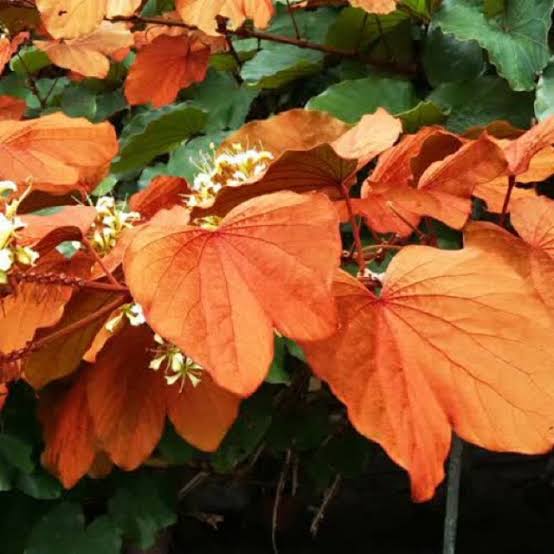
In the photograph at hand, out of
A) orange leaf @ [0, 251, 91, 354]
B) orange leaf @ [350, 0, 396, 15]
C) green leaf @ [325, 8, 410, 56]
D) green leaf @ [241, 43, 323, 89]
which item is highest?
orange leaf @ [350, 0, 396, 15]

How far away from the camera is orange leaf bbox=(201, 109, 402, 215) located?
0.55 meters

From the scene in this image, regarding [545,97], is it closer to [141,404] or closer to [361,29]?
[361,29]

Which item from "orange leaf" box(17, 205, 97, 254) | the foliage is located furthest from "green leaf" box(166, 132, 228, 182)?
"orange leaf" box(17, 205, 97, 254)

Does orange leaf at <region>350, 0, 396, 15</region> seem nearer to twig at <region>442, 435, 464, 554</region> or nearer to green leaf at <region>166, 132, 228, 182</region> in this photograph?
green leaf at <region>166, 132, 228, 182</region>

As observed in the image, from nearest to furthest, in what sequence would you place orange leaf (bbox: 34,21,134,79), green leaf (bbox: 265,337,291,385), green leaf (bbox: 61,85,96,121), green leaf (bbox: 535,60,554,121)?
green leaf (bbox: 265,337,291,385) < green leaf (bbox: 535,60,554,121) < orange leaf (bbox: 34,21,134,79) < green leaf (bbox: 61,85,96,121)

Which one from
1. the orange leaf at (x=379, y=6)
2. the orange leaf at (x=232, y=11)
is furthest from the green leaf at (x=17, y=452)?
the orange leaf at (x=379, y=6)

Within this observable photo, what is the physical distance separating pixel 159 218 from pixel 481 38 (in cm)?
55

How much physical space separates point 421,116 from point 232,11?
0.22 m

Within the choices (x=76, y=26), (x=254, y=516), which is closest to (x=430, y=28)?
(x=76, y=26)

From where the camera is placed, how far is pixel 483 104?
40.2 inches

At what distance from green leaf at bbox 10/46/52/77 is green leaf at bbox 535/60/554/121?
73 cm

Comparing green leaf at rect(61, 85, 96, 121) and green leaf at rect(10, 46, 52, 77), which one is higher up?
green leaf at rect(10, 46, 52, 77)

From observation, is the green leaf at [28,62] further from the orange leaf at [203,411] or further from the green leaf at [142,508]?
the orange leaf at [203,411]

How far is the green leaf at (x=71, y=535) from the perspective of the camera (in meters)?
0.94
